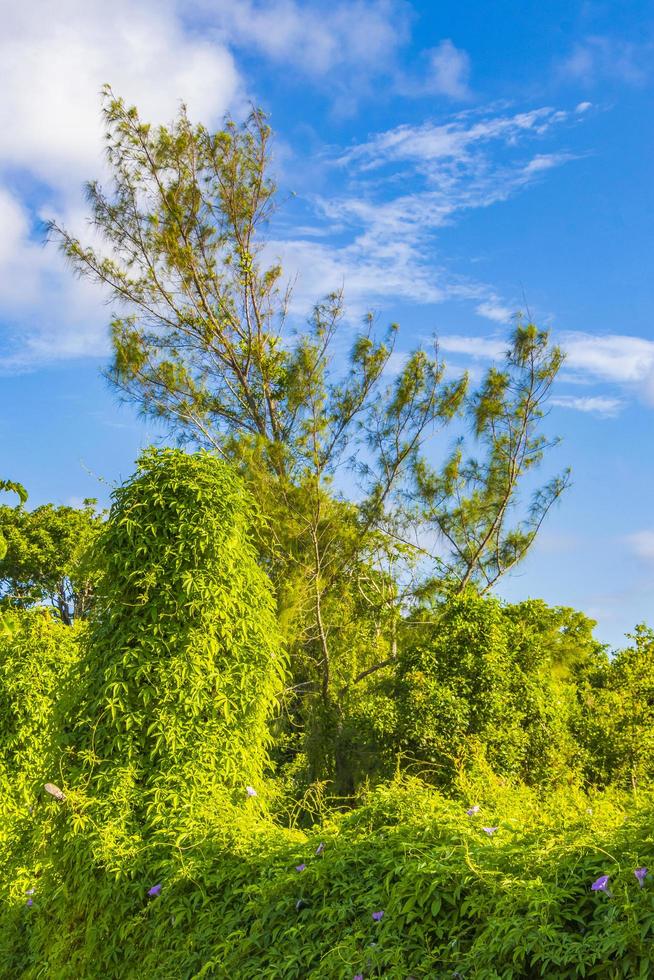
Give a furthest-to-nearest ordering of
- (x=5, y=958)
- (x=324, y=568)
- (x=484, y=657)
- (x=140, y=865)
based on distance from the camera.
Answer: (x=324, y=568) < (x=484, y=657) < (x=5, y=958) < (x=140, y=865)

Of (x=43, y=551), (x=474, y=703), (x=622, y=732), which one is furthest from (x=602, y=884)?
(x=43, y=551)

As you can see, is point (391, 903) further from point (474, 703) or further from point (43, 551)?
→ point (43, 551)

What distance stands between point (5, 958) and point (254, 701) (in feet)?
7.51

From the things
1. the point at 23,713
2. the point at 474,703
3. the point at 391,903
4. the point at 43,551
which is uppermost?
the point at 43,551

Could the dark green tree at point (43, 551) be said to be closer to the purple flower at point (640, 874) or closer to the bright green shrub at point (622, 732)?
the bright green shrub at point (622, 732)

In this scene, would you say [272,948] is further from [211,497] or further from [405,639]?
[405,639]

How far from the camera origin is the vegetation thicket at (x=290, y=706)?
2.79 metres

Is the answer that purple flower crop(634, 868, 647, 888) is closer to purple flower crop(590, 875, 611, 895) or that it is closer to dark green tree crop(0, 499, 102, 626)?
purple flower crop(590, 875, 611, 895)

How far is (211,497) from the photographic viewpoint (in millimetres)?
5098

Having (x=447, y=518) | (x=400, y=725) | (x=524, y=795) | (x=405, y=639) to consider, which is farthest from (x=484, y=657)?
(x=447, y=518)

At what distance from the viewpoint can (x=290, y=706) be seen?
12.0 meters

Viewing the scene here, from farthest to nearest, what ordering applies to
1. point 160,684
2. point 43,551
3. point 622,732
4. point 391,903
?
1. point 43,551
2. point 622,732
3. point 160,684
4. point 391,903

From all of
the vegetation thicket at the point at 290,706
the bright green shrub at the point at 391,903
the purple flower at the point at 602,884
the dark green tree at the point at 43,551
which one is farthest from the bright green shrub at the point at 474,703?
the dark green tree at the point at 43,551

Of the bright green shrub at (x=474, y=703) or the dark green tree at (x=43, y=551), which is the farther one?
the dark green tree at (x=43, y=551)
